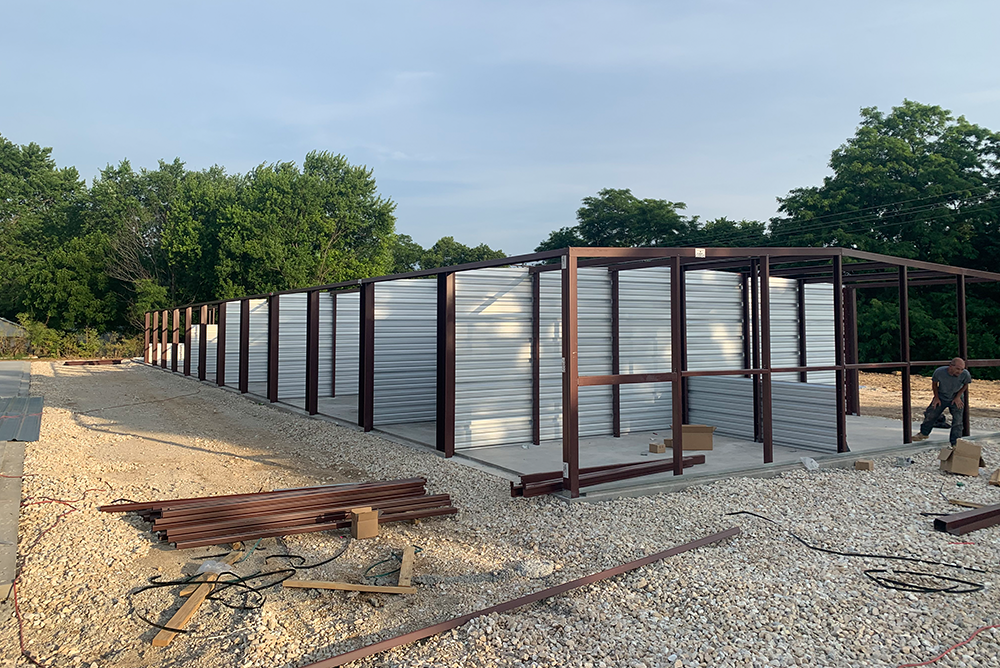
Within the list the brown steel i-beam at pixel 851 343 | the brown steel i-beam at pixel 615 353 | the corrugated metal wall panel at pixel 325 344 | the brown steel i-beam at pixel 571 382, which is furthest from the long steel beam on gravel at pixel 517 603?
the corrugated metal wall panel at pixel 325 344

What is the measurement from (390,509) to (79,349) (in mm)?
39740

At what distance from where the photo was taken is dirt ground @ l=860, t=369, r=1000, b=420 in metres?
14.5

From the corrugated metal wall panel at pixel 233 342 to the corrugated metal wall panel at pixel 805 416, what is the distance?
16454mm

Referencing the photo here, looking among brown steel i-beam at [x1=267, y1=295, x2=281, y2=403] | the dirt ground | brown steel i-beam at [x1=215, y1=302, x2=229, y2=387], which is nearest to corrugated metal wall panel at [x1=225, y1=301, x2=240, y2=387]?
brown steel i-beam at [x1=215, y1=302, x2=229, y2=387]

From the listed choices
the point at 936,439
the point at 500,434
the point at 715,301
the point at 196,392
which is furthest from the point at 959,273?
the point at 196,392

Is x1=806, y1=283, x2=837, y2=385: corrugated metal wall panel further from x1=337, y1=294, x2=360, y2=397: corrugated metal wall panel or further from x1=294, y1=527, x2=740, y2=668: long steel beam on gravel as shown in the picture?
x1=337, y1=294, x2=360, y2=397: corrugated metal wall panel

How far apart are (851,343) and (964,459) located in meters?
5.15

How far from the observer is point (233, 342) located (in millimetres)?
20500

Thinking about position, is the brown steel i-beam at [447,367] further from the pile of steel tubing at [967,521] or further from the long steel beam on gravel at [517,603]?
the pile of steel tubing at [967,521]

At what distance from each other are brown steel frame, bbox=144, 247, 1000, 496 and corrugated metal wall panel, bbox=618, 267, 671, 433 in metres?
0.24

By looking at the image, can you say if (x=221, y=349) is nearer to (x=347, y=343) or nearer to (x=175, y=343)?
(x=347, y=343)

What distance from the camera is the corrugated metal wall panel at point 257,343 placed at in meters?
18.4

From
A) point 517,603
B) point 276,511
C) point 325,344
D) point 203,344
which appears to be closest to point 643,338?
point 276,511

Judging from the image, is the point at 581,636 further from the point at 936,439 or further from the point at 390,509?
the point at 936,439
